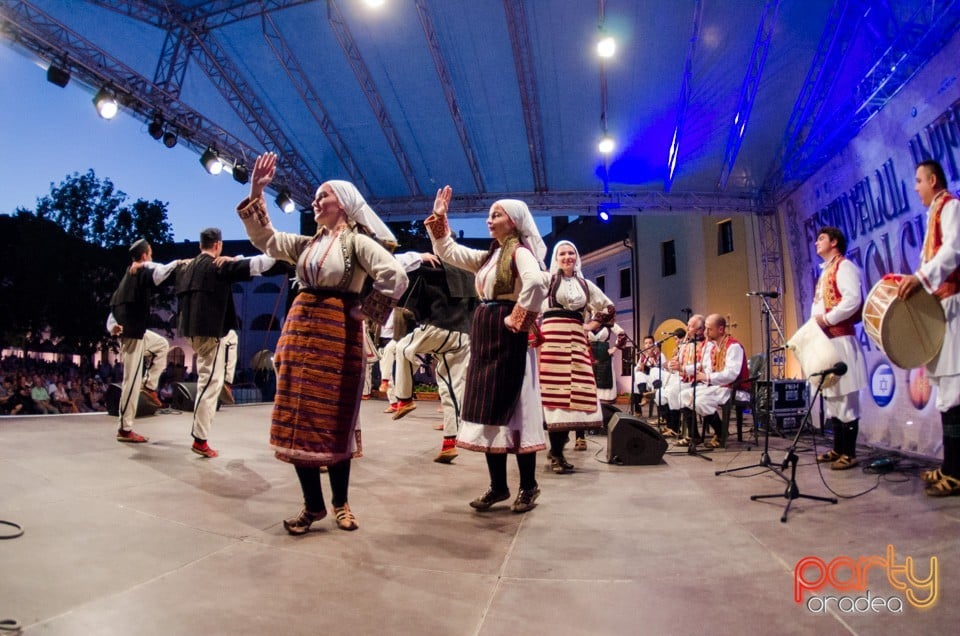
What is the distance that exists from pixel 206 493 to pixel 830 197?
7.40 metres

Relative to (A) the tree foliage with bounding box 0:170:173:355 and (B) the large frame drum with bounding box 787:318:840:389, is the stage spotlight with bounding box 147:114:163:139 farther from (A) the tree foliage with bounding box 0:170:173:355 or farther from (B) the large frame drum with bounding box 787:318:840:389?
(A) the tree foliage with bounding box 0:170:173:355

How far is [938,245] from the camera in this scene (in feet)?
10.8

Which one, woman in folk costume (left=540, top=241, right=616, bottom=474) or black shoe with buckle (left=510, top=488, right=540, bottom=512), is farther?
woman in folk costume (left=540, top=241, right=616, bottom=474)

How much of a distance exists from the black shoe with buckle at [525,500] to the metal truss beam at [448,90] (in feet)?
23.5

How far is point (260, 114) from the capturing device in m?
10.1

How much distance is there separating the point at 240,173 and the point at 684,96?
24.7 ft

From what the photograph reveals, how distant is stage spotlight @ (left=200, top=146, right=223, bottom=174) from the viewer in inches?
384

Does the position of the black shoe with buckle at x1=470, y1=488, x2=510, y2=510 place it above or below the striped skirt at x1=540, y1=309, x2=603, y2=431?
below

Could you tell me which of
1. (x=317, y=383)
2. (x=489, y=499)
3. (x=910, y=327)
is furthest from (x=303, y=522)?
(x=910, y=327)

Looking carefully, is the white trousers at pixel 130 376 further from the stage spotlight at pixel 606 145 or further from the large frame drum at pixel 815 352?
the stage spotlight at pixel 606 145

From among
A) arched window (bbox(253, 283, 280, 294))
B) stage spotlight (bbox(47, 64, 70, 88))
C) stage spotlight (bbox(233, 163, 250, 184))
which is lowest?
stage spotlight (bbox(233, 163, 250, 184))

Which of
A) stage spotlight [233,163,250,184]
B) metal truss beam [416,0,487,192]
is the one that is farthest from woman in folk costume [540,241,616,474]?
stage spotlight [233,163,250,184]

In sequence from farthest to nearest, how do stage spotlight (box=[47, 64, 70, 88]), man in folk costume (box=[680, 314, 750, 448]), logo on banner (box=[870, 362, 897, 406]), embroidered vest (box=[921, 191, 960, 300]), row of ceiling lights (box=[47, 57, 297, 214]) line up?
row of ceiling lights (box=[47, 57, 297, 214]) → stage spotlight (box=[47, 64, 70, 88]) → man in folk costume (box=[680, 314, 750, 448]) → logo on banner (box=[870, 362, 897, 406]) → embroidered vest (box=[921, 191, 960, 300])

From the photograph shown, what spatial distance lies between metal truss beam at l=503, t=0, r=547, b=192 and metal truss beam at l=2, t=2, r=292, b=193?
16.6 feet
